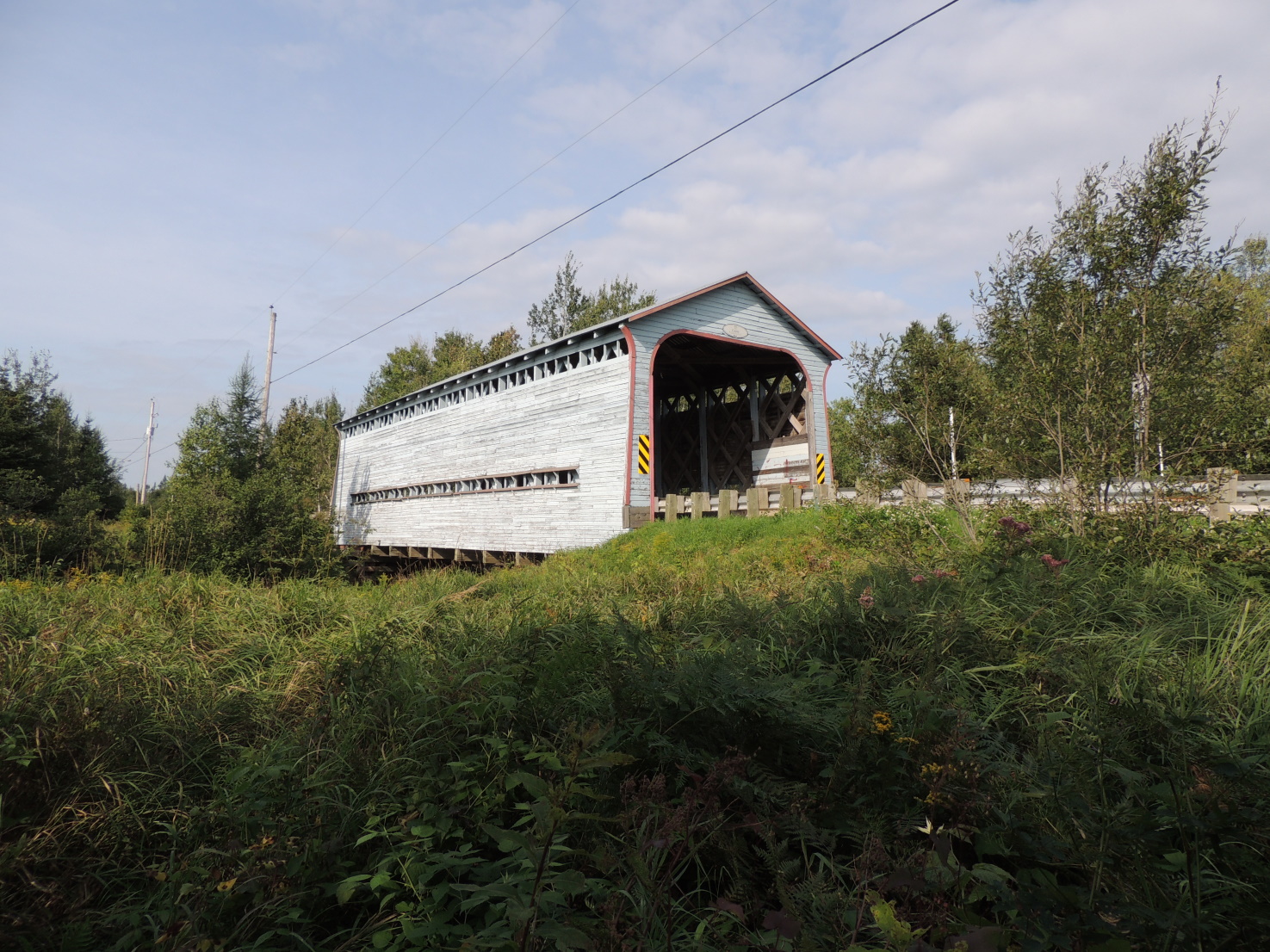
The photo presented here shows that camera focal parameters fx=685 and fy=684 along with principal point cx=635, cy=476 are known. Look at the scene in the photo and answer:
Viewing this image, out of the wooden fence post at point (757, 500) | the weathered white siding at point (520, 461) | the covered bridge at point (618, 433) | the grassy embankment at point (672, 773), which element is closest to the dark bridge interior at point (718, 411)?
the covered bridge at point (618, 433)

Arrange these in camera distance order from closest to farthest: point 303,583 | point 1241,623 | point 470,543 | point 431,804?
point 431,804 < point 1241,623 < point 303,583 < point 470,543

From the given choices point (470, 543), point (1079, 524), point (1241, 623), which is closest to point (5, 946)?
point (1241, 623)

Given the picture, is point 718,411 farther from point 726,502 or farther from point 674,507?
point 726,502

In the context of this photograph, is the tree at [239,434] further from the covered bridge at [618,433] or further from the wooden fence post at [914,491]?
the wooden fence post at [914,491]

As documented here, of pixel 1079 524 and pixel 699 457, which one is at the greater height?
pixel 699 457

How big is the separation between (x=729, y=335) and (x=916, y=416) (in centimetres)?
700

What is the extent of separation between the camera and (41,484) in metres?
14.3

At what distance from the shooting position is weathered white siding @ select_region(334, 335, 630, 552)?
45.8 ft

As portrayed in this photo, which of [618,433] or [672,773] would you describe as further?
[618,433]

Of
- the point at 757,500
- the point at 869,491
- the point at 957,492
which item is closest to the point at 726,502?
the point at 757,500

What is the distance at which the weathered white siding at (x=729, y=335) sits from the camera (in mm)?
13617

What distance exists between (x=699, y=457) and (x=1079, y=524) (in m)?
13.1

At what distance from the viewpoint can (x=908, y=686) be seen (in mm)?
3570

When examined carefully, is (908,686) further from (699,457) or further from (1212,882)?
(699,457)
